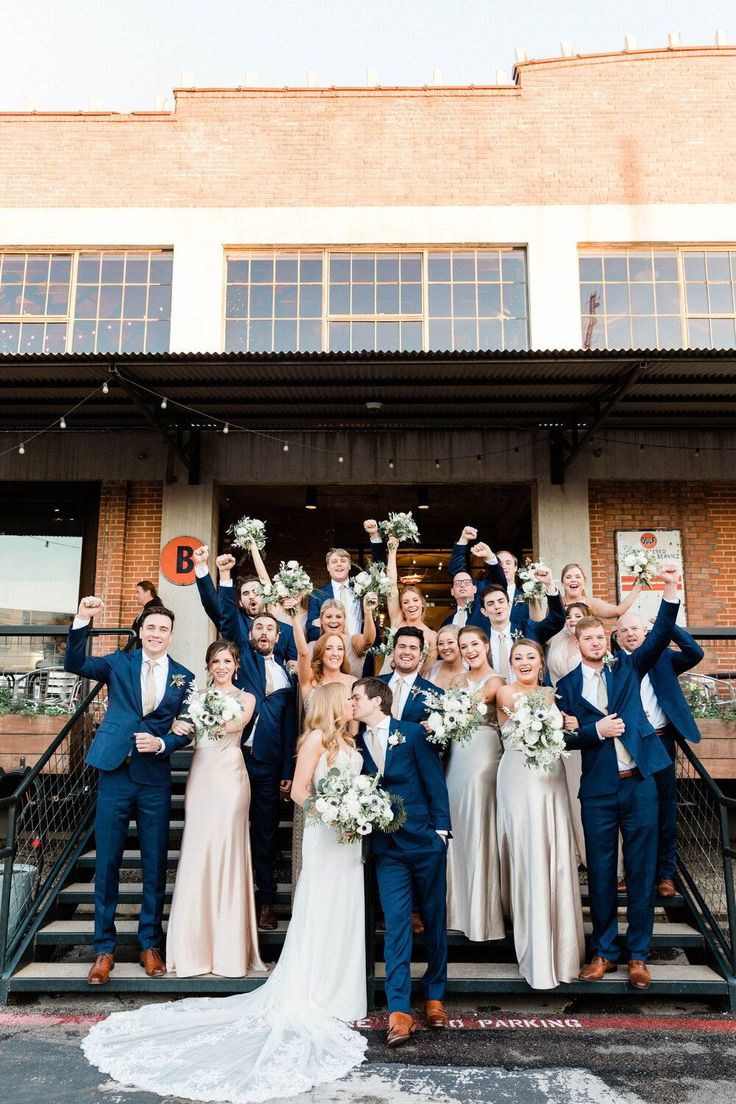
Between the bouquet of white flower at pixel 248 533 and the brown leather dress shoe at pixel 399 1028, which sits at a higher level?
the bouquet of white flower at pixel 248 533

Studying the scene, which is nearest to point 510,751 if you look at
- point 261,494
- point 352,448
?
point 352,448

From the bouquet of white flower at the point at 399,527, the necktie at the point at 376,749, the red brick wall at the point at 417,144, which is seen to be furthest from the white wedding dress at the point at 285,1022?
the red brick wall at the point at 417,144

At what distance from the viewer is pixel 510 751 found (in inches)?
230

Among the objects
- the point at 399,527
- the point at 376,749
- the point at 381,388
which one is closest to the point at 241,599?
the point at 399,527

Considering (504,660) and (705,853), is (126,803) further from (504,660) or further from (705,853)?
(705,853)

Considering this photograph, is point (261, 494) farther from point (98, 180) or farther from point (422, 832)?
point (422, 832)

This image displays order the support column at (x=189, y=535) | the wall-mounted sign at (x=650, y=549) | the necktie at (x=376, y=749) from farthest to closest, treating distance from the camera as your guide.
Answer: the wall-mounted sign at (x=650, y=549) < the support column at (x=189, y=535) < the necktie at (x=376, y=749)

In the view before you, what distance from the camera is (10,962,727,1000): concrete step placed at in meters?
5.56

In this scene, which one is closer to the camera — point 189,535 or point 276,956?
point 276,956

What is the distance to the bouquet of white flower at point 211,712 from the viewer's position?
5715 millimetres

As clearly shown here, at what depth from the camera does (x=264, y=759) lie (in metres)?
6.46

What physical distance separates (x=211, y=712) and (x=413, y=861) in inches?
64.1

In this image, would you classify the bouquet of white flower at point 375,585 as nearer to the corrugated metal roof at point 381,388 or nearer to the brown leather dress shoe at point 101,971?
the corrugated metal roof at point 381,388

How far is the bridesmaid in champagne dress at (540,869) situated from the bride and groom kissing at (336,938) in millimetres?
609
